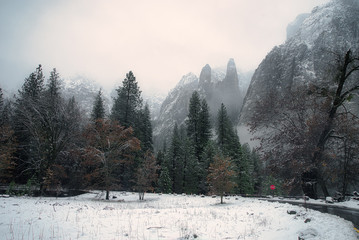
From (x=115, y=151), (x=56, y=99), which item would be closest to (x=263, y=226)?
(x=115, y=151)

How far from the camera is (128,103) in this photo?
33.8 meters

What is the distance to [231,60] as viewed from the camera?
13975 cm

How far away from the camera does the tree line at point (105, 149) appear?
1759cm

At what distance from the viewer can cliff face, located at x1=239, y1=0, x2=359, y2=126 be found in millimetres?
75938

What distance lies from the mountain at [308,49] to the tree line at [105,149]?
147 feet

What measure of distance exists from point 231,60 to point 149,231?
484ft

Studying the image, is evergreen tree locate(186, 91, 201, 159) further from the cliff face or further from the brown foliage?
the cliff face

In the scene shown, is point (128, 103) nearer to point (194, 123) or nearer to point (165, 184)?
point (194, 123)

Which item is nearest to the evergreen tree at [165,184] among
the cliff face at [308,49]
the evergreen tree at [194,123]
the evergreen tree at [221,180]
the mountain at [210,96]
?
the evergreen tree at [194,123]

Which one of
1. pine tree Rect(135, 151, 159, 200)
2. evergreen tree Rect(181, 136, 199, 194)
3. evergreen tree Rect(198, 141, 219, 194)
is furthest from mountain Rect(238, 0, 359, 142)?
pine tree Rect(135, 151, 159, 200)

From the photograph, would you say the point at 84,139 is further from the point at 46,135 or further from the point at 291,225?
the point at 291,225

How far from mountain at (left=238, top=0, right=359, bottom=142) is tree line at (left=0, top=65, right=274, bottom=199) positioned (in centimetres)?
4469

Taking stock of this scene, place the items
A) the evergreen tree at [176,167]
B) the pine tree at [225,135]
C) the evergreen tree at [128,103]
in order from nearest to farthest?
the evergreen tree at [128,103] → the evergreen tree at [176,167] → the pine tree at [225,135]

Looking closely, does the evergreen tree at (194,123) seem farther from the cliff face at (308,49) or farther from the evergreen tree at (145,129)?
the cliff face at (308,49)
